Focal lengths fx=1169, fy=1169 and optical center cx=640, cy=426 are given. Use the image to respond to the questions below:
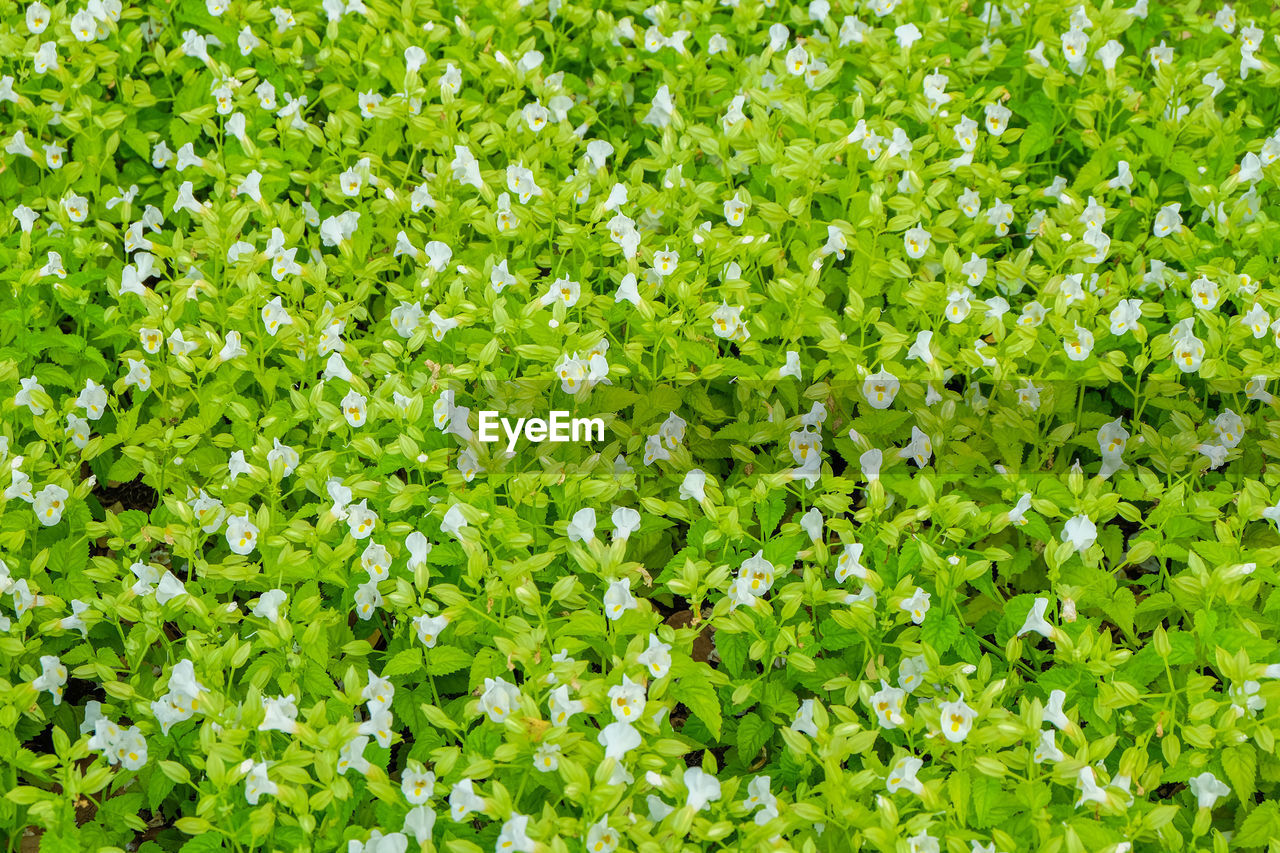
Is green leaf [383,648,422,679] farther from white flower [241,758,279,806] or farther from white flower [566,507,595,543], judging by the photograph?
white flower [566,507,595,543]

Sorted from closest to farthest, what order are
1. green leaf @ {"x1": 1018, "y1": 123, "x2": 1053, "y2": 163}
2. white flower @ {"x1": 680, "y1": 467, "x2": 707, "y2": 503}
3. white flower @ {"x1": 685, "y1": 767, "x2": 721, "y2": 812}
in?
white flower @ {"x1": 685, "y1": 767, "x2": 721, "y2": 812} < white flower @ {"x1": 680, "y1": 467, "x2": 707, "y2": 503} < green leaf @ {"x1": 1018, "y1": 123, "x2": 1053, "y2": 163}

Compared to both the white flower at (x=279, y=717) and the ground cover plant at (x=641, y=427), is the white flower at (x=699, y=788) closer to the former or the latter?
the ground cover plant at (x=641, y=427)

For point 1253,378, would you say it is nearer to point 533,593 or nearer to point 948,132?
point 948,132

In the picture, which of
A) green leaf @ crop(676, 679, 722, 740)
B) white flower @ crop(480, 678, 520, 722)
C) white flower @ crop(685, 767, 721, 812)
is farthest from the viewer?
green leaf @ crop(676, 679, 722, 740)

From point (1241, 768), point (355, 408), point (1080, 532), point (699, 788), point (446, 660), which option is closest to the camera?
point (699, 788)

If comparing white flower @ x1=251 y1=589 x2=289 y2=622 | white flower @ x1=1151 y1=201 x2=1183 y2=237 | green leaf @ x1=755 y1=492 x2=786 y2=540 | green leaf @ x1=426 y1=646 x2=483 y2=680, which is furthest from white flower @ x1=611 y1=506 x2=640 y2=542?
white flower @ x1=1151 y1=201 x2=1183 y2=237

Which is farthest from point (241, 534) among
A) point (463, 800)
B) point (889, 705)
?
point (889, 705)

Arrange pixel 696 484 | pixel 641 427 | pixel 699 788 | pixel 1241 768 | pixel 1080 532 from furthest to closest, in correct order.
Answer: pixel 641 427 → pixel 696 484 → pixel 1080 532 → pixel 1241 768 → pixel 699 788

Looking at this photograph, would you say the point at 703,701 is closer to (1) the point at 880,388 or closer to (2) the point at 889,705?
(2) the point at 889,705

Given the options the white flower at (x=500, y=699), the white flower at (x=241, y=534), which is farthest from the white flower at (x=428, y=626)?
the white flower at (x=241, y=534)
